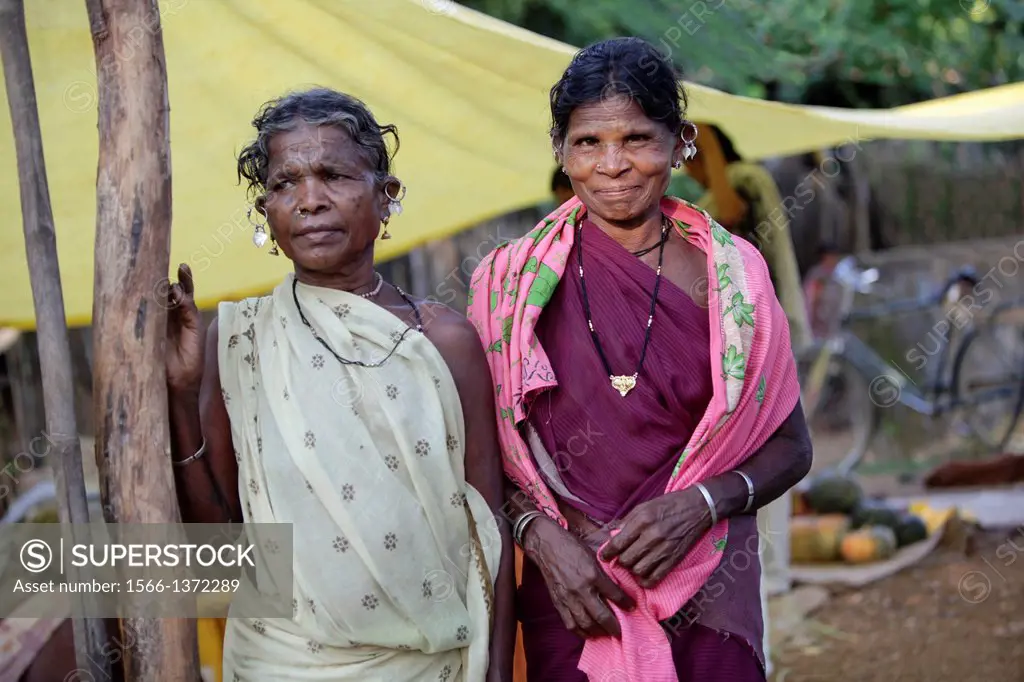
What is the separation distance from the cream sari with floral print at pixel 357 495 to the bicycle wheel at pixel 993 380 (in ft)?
25.0

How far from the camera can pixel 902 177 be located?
11.7 m

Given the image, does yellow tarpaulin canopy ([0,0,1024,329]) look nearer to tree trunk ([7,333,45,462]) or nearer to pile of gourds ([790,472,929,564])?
pile of gourds ([790,472,929,564])

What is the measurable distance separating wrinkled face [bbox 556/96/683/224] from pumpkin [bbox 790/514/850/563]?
16.3 feet

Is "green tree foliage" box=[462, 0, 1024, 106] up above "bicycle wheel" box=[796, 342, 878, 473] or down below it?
above

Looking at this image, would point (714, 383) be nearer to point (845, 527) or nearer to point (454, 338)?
point (454, 338)

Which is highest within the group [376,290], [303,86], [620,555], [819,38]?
[819,38]

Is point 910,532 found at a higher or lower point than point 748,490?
lower

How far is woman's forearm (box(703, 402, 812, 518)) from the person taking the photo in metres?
2.34

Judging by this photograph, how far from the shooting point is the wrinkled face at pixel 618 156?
2.30m

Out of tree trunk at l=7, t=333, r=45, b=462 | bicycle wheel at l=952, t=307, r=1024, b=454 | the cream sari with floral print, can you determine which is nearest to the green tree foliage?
bicycle wheel at l=952, t=307, r=1024, b=454

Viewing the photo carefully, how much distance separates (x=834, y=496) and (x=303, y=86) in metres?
4.84

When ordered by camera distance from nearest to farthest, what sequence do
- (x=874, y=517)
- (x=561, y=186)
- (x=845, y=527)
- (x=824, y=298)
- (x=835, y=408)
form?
(x=561, y=186)
(x=845, y=527)
(x=874, y=517)
(x=835, y=408)
(x=824, y=298)

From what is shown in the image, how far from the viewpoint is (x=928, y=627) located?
5.91 meters

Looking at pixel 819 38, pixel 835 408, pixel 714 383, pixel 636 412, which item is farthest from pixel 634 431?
pixel 835 408
